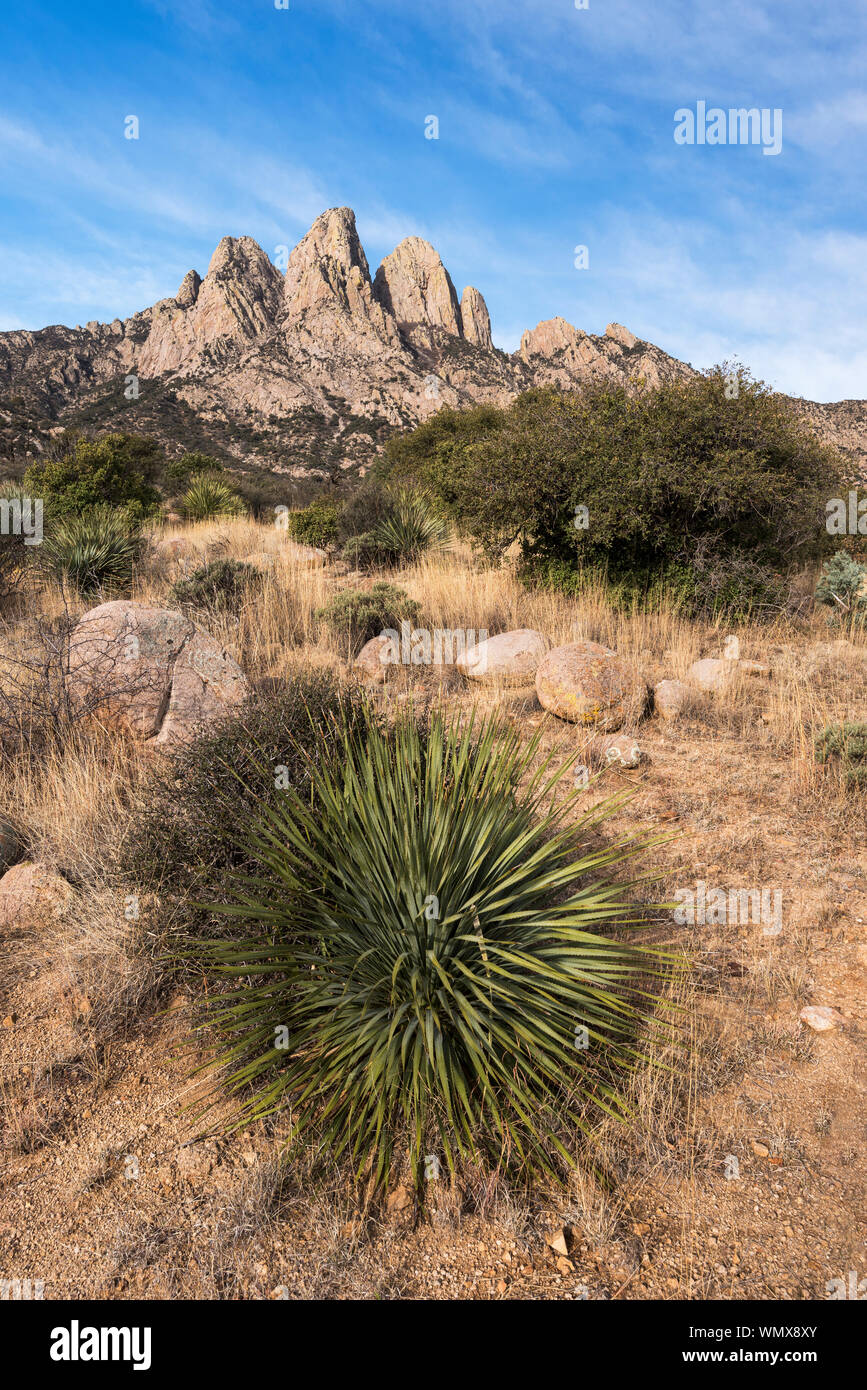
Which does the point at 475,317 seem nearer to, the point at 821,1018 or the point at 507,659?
the point at 507,659

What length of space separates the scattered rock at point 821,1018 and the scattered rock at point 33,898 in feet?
11.7

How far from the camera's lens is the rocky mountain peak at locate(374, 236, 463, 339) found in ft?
281

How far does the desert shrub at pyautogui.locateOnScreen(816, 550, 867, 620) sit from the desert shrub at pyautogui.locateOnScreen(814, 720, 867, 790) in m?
4.23

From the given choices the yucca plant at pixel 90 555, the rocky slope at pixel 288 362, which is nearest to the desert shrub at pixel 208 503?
the yucca plant at pixel 90 555

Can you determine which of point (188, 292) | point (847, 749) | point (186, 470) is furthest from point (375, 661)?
point (188, 292)

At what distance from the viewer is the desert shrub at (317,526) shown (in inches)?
505

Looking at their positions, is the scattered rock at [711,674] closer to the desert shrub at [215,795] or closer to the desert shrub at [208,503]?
the desert shrub at [215,795]

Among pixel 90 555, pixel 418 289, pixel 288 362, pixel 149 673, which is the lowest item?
pixel 149 673

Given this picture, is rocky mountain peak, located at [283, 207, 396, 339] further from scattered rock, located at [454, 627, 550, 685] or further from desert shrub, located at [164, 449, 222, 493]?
scattered rock, located at [454, 627, 550, 685]

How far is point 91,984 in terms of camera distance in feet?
9.48

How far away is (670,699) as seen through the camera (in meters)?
5.84

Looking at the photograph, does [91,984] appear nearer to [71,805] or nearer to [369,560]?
[71,805]

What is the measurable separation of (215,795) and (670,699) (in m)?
4.15
